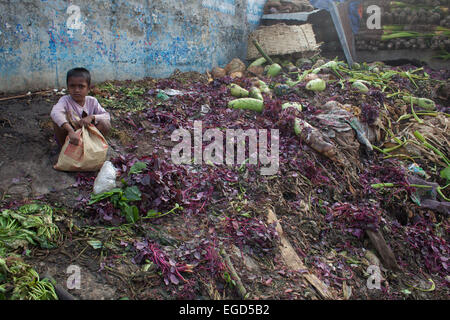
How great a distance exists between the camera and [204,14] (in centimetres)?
696

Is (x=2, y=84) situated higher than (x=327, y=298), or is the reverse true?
(x=2, y=84)

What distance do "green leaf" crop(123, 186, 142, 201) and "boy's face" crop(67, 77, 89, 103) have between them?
3.47 ft

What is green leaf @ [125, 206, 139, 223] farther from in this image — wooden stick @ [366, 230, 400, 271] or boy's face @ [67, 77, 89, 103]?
wooden stick @ [366, 230, 400, 271]

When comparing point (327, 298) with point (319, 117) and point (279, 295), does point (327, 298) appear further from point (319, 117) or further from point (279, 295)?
point (319, 117)

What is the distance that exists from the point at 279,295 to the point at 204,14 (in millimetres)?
6352

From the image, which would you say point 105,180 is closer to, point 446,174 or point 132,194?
point 132,194

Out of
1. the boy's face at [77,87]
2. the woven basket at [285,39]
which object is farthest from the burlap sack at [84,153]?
the woven basket at [285,39]

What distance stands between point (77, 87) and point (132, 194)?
3.81ft

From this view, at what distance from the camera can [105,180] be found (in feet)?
8.40

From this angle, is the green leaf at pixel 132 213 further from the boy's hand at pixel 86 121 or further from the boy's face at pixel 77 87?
Result: the boy's face at pixel 77 87

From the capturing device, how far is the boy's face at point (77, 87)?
2.83 metres

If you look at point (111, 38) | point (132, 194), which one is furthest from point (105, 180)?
point (111, 38)

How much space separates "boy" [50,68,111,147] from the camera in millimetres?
2730
